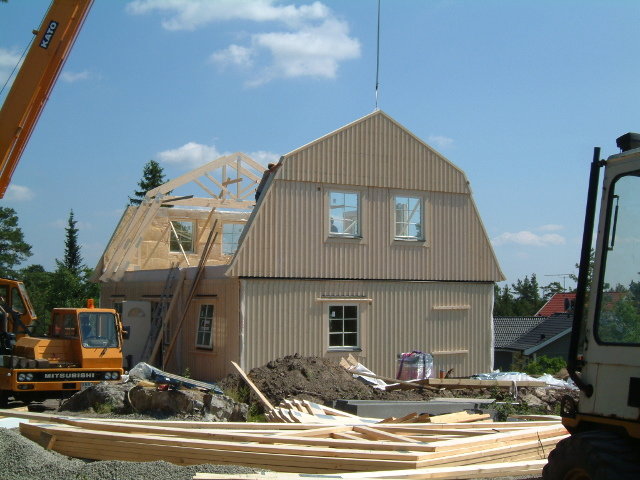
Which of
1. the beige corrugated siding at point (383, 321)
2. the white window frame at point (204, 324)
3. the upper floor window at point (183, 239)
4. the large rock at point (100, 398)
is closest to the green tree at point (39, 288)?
the upper floor window at point (183, 239)

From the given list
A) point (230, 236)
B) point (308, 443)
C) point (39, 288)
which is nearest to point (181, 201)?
point (230, 236)

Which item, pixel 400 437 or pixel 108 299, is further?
pixel 108 299

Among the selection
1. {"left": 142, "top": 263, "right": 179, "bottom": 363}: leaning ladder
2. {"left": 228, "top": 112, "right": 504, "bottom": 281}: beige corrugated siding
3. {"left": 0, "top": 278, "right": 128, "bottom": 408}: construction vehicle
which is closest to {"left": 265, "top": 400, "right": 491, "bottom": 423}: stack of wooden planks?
{"left": 0, "top": 278, "right": 128, "bottom": 408}: construction vehicle

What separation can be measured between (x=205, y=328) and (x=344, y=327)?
3520 mm

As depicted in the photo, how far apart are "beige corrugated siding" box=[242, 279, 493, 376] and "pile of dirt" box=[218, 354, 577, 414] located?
199 cm

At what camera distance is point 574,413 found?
609 cm

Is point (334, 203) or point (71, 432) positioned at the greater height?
point (334, 203)

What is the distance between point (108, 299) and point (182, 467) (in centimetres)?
1737

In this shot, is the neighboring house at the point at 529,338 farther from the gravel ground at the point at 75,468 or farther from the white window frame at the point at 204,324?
the gravel ground at the point at 75,468

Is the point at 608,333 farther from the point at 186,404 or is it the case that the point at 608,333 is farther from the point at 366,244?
the point at 366,244

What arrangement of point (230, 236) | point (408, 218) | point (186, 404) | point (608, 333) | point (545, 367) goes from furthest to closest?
point (230, 236)
point (545, 367)
point (408, 218)
point (186, 404)
point (608, 333)

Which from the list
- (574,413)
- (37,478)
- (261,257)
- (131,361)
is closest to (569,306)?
(574,413)

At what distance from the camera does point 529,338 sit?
3625 cm

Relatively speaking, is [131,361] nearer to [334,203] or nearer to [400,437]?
[334,203]
